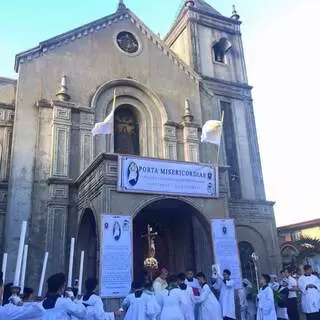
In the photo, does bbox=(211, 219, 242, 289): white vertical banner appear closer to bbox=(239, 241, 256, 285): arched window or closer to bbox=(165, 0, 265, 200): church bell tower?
bbox=(239, 241, 256, 285): arched window

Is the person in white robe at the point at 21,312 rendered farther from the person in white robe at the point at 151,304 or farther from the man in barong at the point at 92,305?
Answer: the person in white robe at the point at 151,304

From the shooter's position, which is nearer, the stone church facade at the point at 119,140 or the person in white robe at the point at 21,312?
the person in white robe at the point at 21,312

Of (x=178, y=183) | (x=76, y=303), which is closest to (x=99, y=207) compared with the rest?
(x=178, y=183)

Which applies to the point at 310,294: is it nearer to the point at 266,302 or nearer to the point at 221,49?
the point at 266,302

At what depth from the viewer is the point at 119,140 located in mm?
16938

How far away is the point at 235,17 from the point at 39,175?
15050 millimetres

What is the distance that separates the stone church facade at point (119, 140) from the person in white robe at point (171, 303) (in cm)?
291

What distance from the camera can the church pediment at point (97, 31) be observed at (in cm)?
1617

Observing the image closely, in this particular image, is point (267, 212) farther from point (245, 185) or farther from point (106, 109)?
point (106, 109)

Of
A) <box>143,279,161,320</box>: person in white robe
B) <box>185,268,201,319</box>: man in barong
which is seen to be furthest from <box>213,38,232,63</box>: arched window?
<box>143,279,161,320</box>: person in white robe

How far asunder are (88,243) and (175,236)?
3399 mm

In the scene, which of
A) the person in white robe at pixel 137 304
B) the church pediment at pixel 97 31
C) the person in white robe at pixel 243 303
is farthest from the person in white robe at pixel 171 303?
the church pediment at pixel 97 31

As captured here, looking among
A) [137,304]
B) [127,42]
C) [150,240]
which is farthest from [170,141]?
[137,304]

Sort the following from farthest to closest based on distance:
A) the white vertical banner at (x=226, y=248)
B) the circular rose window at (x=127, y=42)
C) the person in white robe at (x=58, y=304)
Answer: the circular rose window at (x=127, y=42)
the white vertical banner at (x=226, y=248)
the person in white robe at (x=58, y=304)
